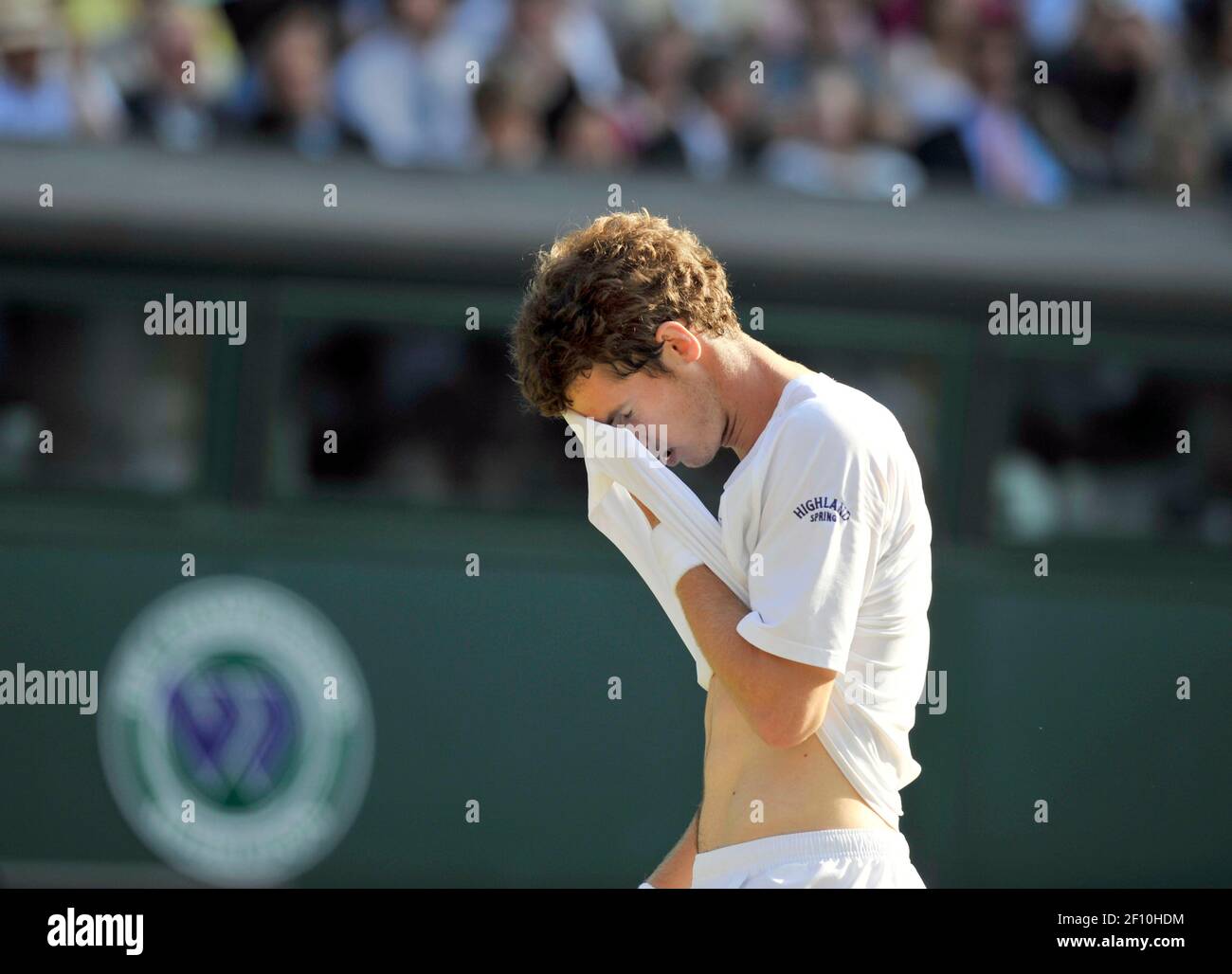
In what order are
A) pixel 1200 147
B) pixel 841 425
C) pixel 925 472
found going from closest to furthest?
pixel 841 425 → pixel 925 472 → pixel 1200 147

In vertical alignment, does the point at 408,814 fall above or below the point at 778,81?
below

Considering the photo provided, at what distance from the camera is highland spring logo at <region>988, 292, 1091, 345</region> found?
21.6ft

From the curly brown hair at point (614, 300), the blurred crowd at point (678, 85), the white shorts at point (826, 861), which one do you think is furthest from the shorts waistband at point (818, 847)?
the blurred crowd at point (678, 85)

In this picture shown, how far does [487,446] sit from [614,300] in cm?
388

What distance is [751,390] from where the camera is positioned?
256 centimetres

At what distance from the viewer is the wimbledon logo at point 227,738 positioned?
19.9ft

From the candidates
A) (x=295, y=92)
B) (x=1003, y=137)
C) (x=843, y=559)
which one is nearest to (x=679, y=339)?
(x=843, y=559)

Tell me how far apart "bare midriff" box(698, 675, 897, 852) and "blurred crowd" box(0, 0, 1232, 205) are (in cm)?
430

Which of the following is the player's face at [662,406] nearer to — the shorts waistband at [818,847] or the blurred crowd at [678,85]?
the shorts waistband at [818,847]

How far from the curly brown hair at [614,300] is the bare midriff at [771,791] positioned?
0.49 metres
